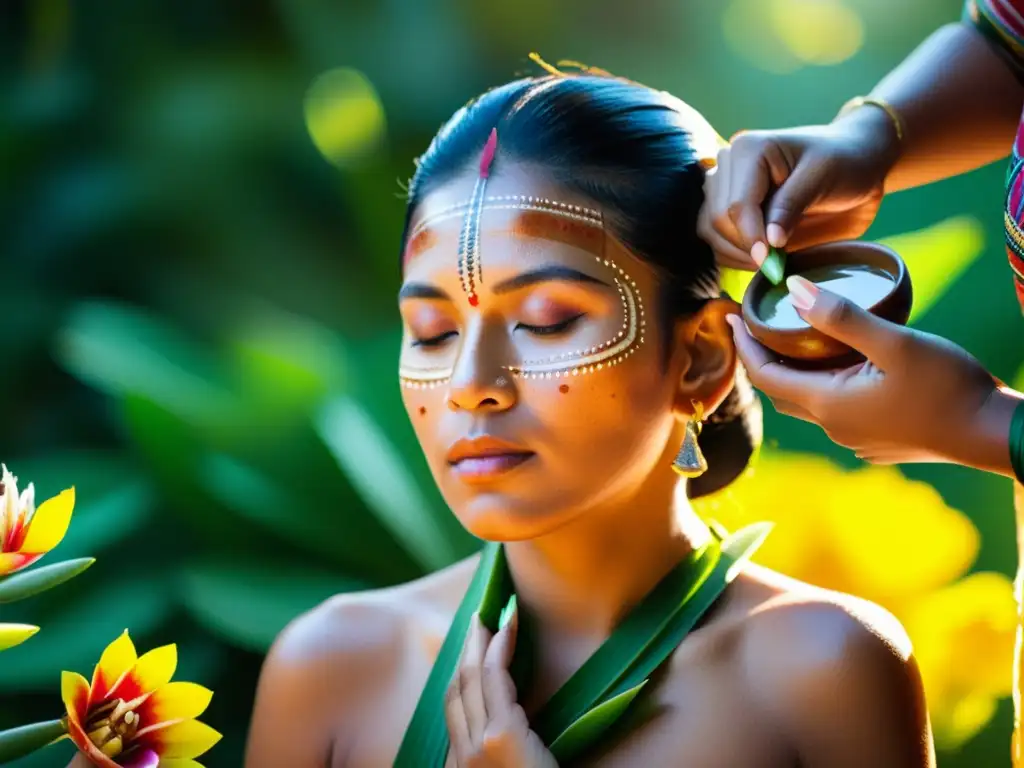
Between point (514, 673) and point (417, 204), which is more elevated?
point (417, 204)

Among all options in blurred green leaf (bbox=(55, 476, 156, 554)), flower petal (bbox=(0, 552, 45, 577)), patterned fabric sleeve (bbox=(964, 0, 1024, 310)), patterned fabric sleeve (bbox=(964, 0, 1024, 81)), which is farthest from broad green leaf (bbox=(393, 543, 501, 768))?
blurred green leaf (bbox=(55, 476, 156, 554))

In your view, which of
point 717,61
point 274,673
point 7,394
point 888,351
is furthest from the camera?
→ point 7,394

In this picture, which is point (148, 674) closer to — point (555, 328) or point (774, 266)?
point (555, 328)

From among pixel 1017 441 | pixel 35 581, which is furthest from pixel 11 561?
pixel 1017 441

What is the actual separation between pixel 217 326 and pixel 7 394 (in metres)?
0.56

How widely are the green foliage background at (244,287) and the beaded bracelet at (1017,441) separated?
39.3 inches

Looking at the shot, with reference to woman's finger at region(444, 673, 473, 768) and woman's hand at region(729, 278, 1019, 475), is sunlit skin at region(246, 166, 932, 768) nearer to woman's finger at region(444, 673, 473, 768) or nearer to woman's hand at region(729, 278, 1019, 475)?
woman's finger at region(444, 673, 473, 768)

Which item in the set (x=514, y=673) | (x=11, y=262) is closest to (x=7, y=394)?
(x=11, y=262)

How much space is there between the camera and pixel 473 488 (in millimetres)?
1531

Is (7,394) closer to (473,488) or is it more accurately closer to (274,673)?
(274,673)

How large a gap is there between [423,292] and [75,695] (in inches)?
24.7

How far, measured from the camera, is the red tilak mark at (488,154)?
1.62 m

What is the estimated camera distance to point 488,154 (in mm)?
1629

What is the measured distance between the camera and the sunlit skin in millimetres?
1517
